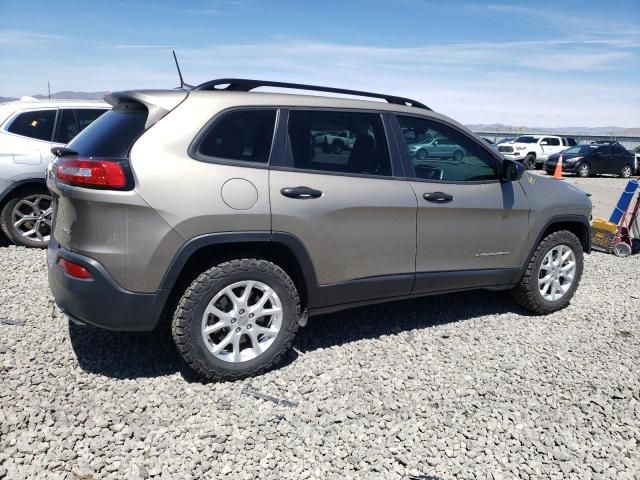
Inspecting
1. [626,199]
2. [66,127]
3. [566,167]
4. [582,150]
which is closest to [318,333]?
[66,127]

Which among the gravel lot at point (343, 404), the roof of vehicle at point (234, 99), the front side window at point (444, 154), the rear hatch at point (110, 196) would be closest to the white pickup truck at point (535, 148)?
the front side window at point (444, 154)

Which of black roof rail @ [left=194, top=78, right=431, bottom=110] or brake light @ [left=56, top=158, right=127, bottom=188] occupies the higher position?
black roof rail @ [left=194, top=78, right=431, bottom=110]

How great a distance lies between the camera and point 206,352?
10.5 feet

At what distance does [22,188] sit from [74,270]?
3828 millimetres

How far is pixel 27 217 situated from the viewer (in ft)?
20.4

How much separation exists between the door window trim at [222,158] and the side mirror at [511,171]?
6.20 ft

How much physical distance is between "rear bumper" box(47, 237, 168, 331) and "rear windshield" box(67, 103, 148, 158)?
1.99ft

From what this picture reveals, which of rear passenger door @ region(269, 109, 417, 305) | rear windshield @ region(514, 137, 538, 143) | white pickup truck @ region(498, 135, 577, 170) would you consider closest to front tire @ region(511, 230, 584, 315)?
rear passenger door @ region(269, 109, 417, 305)

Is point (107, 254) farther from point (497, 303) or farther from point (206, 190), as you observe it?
point (497, 303)

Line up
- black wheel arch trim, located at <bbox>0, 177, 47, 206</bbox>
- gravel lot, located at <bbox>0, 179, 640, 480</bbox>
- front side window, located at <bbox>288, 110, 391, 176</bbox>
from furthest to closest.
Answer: black wheel arch trim, located at <bbox>0, 177, 47, 206</bbox> < front side window, located at <bbox>288, 110, 391, 176</bbox> < gravel lot, located at <bbox>0, 179, 640, 480</bbox>

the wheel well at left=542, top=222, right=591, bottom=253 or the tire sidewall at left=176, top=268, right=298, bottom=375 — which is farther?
the wheel well at left=542, top=222, right=591, bottom=253

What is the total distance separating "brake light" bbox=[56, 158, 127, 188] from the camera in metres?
2.87

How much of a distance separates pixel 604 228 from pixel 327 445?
20.0 ft

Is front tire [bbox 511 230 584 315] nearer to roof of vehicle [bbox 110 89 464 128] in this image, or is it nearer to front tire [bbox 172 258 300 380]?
roof of vehicle [bbox 110 89 464 128]
